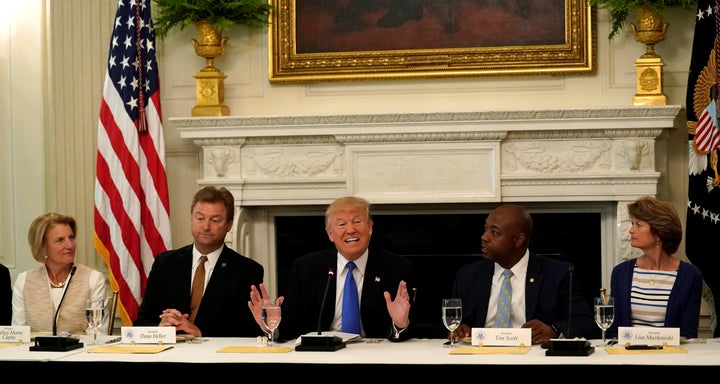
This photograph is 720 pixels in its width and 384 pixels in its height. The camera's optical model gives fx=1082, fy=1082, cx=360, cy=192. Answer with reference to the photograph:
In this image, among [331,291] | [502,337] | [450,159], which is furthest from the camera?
[450,159]

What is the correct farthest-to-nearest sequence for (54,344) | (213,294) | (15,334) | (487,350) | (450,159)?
(450,159)
(213,294)
(15,334)
(54,344)
(487,350)

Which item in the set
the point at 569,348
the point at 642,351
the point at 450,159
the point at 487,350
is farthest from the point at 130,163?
the point at 642,351

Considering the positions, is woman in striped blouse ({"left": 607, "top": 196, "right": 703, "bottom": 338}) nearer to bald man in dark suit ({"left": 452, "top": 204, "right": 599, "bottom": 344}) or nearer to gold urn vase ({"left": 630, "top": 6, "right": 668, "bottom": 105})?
bald man in dark suit ({"left": 452, "top": 204, "right": 599, "bottom": 344})

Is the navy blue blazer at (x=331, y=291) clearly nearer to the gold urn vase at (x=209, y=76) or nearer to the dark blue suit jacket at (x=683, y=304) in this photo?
the dark blue suit jacket at (x=683, y=304)

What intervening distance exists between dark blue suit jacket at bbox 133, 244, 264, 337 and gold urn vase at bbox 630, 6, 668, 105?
265 centimetres

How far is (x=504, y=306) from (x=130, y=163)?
117 inches

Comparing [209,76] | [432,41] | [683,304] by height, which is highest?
[432,41]

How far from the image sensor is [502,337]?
3.91 metres

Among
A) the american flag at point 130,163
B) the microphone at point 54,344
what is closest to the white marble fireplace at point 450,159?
A: the american flag at point 130,163

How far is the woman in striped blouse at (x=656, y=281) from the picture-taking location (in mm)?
4453

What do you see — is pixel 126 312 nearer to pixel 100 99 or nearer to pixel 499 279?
pixel 100 99

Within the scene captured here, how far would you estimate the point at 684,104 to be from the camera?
6484mm

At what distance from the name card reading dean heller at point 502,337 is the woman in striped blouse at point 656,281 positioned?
0.75 m

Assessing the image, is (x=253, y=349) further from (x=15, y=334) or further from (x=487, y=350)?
(x=15, y=334)
